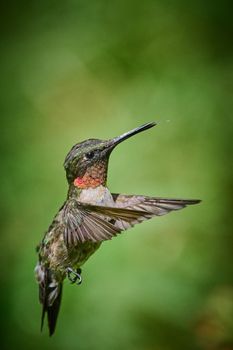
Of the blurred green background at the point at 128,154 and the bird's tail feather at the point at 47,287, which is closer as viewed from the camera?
the bird's tail feather at the point at 47,287

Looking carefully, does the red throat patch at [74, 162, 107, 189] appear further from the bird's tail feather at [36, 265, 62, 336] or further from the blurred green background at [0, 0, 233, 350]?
the blurred green background at [0, 0, 233, 350]

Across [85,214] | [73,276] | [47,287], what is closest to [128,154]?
[47,287]

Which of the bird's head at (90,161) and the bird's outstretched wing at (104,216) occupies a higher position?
the bird's head at (90,161)

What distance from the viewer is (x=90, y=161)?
2080 mm

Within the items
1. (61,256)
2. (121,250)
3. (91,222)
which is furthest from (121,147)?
(91,222)

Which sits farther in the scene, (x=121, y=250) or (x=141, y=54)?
(x=141, y=54)

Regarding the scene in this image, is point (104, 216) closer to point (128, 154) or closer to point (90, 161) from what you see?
point (90, 161)

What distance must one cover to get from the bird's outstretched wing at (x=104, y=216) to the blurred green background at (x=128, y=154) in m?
2.06

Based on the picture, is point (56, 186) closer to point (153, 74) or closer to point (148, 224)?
point (148, 224)

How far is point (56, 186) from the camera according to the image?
14.8 feet

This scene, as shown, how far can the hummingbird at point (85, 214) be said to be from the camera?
5.84ft

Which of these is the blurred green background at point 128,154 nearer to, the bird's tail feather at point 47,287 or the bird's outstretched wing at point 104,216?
the bird's tail feather at point 47,287

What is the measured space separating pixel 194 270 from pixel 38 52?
2657mm

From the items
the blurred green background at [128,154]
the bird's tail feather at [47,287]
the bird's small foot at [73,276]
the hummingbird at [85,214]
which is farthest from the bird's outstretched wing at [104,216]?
the blurred green background at [128,154]
